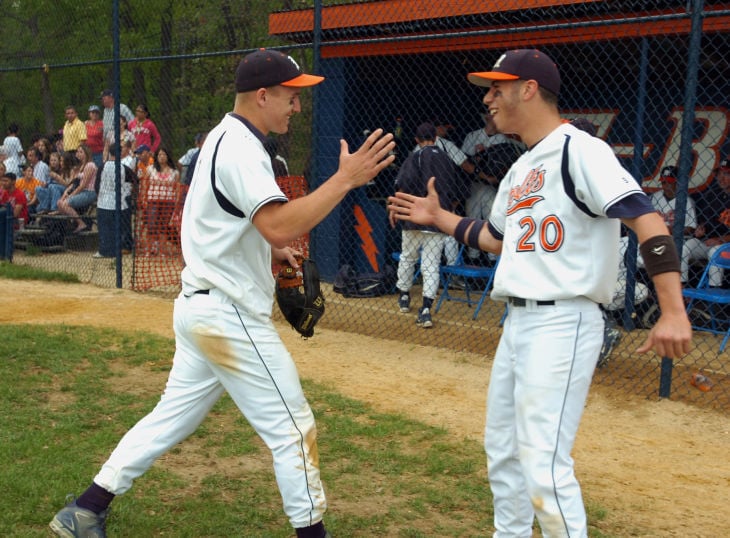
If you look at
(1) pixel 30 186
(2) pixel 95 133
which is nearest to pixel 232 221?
(2) pixel 95 133

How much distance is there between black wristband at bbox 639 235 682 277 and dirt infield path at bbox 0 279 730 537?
5.66 feet

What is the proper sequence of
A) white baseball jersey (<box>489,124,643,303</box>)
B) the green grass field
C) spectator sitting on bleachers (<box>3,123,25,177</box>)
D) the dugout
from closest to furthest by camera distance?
1. white baseball jersey (<box>489,124,643,303</box>)
2. the green grass field
3. the dugout
4. spectator sitting on bleachers (<box>3,123,25,177</box>)

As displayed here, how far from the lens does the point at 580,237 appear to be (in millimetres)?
2873

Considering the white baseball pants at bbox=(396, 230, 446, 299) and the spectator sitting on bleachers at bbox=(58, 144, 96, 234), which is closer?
the white baseball pants at bbox=(396, 230, 446, 299)

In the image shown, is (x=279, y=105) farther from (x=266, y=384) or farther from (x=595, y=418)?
(x=595, y=418)

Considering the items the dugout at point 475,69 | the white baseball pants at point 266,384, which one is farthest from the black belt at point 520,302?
the dugout at point 475,69

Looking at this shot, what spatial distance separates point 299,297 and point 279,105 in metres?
0.84

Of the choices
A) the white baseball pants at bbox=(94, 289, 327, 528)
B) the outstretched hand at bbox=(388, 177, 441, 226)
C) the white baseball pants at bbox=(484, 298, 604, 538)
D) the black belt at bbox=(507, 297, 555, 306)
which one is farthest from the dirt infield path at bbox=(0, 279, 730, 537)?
the outstretched hand at bbox=(388, 177, 441, 226)

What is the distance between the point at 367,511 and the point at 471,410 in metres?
1.88

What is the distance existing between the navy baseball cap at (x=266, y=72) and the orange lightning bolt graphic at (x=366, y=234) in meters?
7.35

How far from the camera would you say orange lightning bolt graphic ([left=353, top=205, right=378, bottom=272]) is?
1066 centimetres

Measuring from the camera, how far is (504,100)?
310 centimetres

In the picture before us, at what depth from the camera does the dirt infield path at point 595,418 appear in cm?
423

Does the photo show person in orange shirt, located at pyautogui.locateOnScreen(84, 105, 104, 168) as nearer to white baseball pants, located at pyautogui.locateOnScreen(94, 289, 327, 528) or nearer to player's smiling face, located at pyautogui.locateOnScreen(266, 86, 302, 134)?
player's smiling face, located at pyautogui.locateOnScreen(266, 86, 302, 134)
